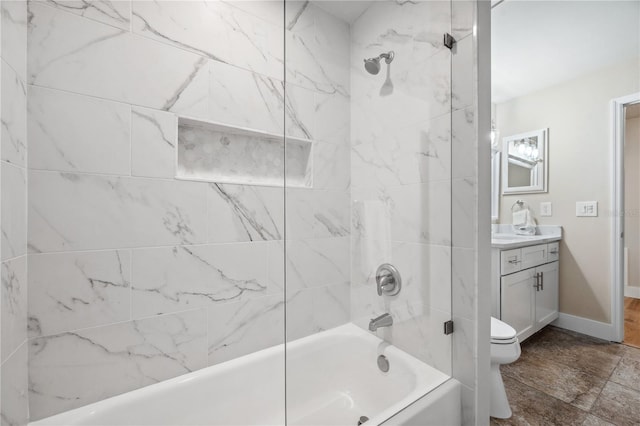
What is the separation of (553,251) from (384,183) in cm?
232

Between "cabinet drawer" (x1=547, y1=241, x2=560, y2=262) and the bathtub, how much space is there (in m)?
2.01

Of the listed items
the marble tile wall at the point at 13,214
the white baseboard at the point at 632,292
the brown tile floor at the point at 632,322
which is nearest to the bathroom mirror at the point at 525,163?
the white baseboard at the point at 632,292

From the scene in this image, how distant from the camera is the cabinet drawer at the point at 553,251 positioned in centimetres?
244

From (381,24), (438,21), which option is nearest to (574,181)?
(438,21)

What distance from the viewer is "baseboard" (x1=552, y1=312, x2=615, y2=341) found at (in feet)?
7.34

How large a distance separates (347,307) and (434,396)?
449mm

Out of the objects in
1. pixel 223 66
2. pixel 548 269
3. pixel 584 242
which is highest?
pixel 223 66

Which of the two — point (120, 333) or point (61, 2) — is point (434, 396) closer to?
point (120, 333)

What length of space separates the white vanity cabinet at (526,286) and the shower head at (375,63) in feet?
5.20

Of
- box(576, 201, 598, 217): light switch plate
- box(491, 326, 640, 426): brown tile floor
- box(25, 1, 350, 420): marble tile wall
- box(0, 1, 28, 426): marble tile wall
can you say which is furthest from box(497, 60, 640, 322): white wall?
box(0, 1, 28, 426): marble tile wall

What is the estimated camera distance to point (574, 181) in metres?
2.45

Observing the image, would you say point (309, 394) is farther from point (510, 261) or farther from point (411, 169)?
point (510, 261)

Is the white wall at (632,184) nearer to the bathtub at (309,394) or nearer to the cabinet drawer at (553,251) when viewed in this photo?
the cabinet drawer at (553,251)

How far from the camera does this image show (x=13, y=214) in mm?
840
